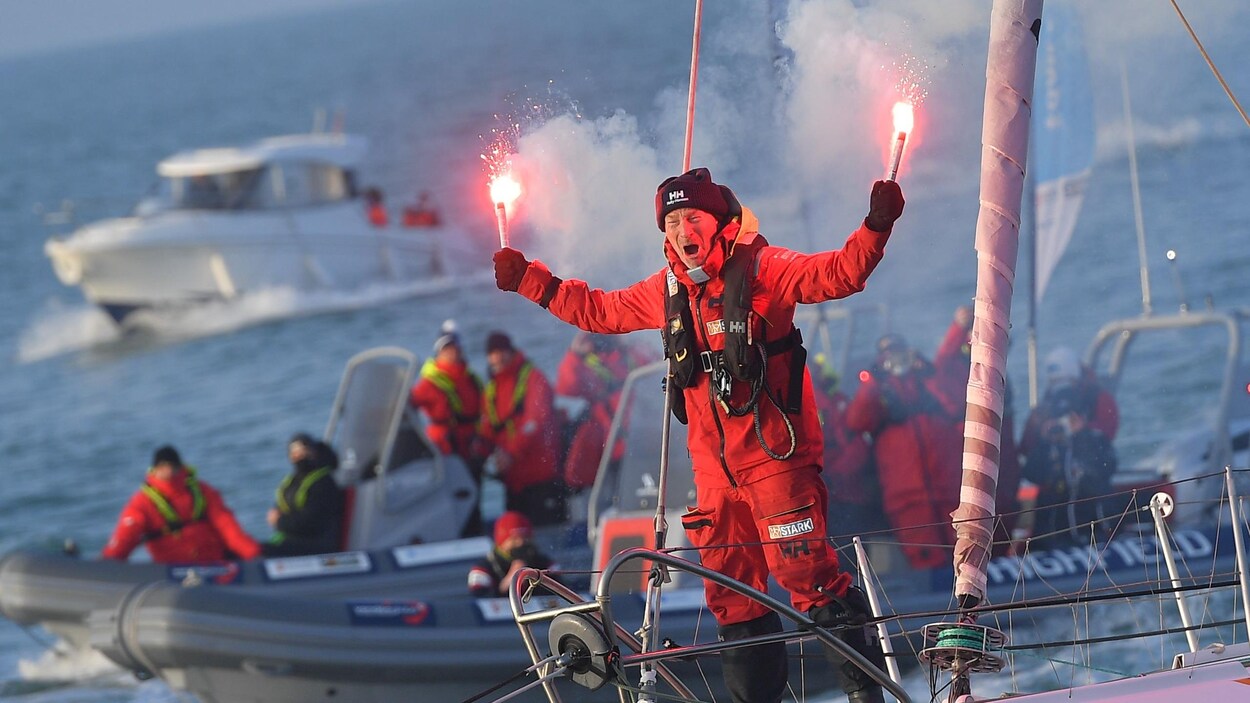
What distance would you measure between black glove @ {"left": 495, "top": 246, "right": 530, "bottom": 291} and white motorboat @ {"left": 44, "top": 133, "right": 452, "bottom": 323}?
62.6ft

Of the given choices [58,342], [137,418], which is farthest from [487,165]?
[58,342]

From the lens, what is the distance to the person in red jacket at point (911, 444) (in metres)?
7.23

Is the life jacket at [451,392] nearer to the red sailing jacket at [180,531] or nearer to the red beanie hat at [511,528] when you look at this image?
the red sailing jacket at [180,531]

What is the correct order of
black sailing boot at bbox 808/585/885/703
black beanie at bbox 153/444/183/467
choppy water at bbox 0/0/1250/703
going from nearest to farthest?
1. black sailing boot at bbox 808/585/885/703
2. choppy water at bbox 0/0/1250/703
3. black beanie at bbox 153/444/183/467

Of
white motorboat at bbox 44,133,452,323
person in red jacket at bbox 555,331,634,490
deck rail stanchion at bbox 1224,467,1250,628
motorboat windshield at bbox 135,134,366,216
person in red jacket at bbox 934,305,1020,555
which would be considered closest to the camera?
deck rail stanchion at bbox 1224,467,1250,628

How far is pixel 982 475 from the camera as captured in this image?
398 centimetres

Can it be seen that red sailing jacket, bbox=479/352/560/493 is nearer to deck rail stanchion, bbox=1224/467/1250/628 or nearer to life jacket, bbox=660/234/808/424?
life jacket, bbox=660/234/808/424

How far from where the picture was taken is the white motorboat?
2275 centimetres

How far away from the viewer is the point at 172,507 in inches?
358

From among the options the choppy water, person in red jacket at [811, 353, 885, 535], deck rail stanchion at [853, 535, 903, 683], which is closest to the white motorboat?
the choppy water

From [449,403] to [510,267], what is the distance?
579cm

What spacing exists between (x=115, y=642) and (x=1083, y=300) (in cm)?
1215

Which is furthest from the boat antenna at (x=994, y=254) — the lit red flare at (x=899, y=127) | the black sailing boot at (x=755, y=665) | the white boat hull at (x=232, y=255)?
the white boat hull at (x=232, y=255)

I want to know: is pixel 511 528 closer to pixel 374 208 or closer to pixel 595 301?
pixel 595 301
